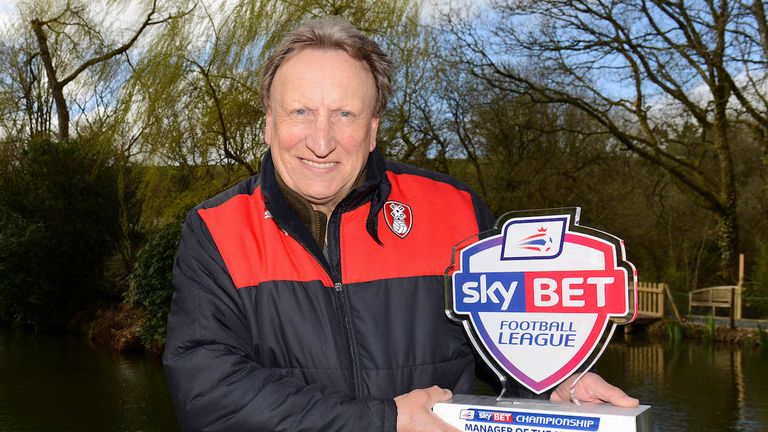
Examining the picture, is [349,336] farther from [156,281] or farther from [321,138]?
[156,281]

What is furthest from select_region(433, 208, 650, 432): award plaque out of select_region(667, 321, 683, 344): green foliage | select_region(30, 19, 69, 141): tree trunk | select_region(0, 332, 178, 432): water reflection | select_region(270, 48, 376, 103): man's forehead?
select_region(30, 19, 69, 141): tree trunk

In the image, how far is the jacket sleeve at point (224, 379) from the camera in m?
1.50

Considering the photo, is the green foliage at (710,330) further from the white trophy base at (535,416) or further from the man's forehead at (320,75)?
the man's forehead at (320,75)

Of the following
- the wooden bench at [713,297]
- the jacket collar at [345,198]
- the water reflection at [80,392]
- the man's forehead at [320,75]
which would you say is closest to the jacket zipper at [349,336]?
the jacket collar at [345,198]

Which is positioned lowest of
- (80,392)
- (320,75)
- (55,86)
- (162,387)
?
(80,392)

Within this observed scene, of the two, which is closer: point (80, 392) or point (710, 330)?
point (80, 392)

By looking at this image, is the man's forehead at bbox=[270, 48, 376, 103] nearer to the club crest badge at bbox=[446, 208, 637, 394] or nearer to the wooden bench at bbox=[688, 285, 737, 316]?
the club crest badge at bbox=[446, 208, 637, 394]

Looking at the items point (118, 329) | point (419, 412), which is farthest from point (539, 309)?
point (118, 329)

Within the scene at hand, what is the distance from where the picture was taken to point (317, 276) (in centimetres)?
165

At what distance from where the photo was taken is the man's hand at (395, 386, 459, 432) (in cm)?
151

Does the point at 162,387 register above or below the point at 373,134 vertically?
below

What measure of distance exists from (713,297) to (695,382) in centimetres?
490

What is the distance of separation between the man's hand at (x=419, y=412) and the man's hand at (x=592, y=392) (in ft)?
0.80

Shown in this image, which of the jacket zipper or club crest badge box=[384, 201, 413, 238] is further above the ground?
club crest badge box=[384, 201, 413, 238]
